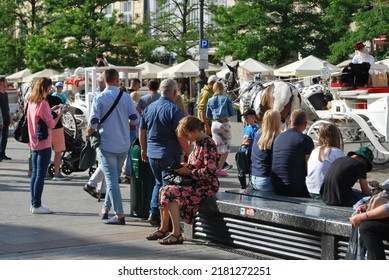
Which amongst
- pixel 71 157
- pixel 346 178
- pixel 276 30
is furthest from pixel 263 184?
pixel 276 30

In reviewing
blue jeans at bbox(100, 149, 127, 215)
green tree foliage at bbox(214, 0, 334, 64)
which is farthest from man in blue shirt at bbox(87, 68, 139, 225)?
green tree foliage at bbox(214, 0, 334, 64)

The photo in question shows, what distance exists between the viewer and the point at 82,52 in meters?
46.1

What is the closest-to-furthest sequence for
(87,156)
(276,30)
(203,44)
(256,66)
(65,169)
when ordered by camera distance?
(87,156) < (65,169) < (203,44) < (256,66) < (276,30)

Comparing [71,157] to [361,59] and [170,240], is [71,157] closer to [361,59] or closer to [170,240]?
[361,59]

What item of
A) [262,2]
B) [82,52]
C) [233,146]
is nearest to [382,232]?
[233,146]

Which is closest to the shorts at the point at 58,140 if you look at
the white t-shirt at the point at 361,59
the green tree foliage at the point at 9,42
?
the white t-shirt at the point at 361,59

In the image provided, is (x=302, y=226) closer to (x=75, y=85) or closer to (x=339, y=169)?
(x=339, y=169)

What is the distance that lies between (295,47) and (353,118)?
77.9 ft

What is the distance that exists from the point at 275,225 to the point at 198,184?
3.56 feet

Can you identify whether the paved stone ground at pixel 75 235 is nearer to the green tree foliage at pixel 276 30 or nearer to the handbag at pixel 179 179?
the handbag at pixel 179 179

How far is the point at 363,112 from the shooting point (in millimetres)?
14953

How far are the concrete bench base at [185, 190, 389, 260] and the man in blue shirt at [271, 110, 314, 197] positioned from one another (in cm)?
22

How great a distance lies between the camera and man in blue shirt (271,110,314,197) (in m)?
9.21

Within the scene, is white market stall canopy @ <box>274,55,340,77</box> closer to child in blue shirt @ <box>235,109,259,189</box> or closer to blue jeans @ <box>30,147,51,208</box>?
child in blue shirt @ <box>235,109,259,189</box>
